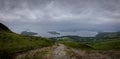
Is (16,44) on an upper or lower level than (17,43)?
lower

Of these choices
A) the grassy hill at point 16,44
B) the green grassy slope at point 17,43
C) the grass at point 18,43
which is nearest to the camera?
the grassy hill at point 16,44

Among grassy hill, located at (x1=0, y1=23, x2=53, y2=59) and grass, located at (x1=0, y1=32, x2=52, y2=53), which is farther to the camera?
grass, located at (x1=0, y1=32, x2=52, y2=53)

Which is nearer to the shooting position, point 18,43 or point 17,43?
point 17,43

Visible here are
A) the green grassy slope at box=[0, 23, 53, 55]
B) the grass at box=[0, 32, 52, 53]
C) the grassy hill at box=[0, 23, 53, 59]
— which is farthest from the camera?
the grass at box=[0, 32, 52, 53]

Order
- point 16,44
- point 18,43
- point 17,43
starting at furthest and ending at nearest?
point 18,43, point 17,43, point 16,44

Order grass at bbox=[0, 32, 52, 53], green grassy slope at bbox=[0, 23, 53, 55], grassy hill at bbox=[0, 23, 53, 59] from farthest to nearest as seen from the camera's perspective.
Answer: grass at bbox=[0, 32, 52, 53]
green grassy slope at bbox=[0, 23, 53, 55]
grassy hill at bbox=[0, 23, 53, 59]

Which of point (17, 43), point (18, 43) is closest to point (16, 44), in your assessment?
point (17, 43)

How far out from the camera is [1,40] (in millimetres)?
106188

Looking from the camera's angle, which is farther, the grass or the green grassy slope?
the grass

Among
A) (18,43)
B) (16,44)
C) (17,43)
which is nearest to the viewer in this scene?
(16,44)

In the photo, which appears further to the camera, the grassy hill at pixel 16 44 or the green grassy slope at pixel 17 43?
the green grassy slope at pixel 17 43

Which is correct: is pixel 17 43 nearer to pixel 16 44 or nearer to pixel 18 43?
pixel 18 43

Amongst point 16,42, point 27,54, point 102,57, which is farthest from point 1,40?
point 102,57

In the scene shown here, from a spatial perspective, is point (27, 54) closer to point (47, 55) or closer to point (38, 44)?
point (47, 55)
